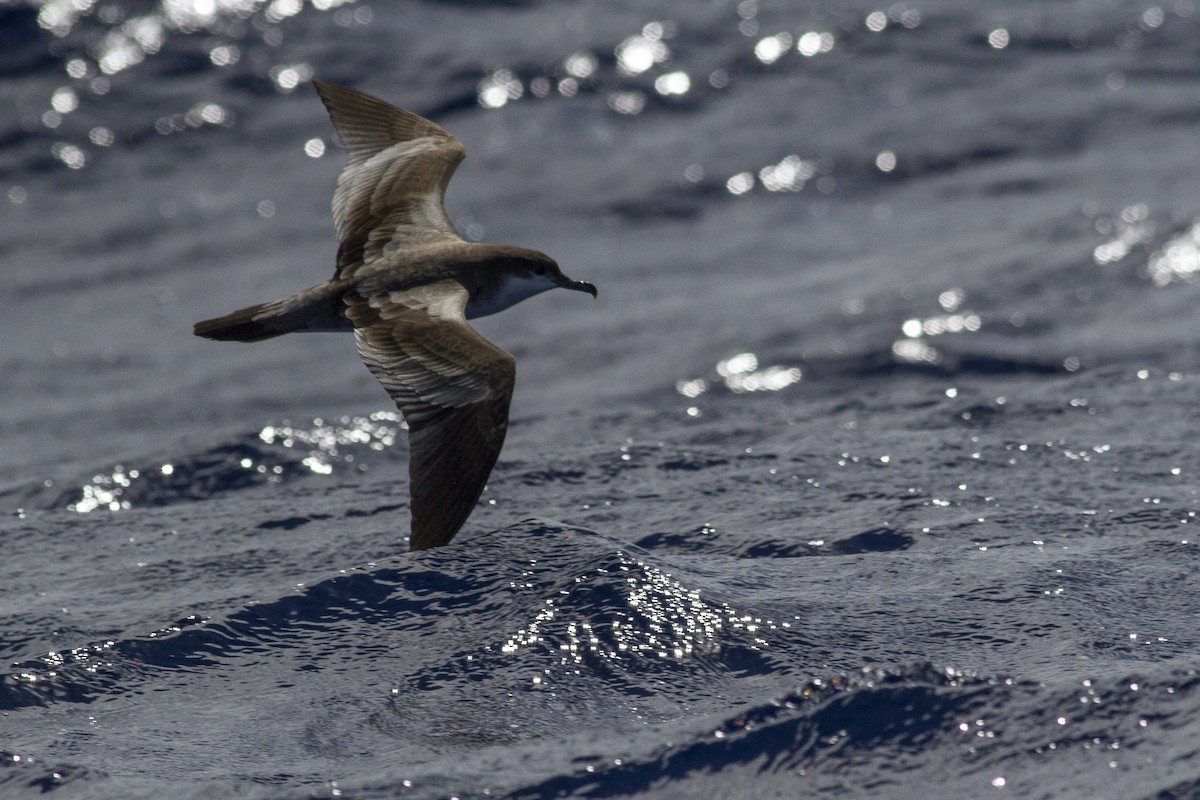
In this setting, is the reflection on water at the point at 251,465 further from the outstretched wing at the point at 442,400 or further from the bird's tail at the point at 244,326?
the outstretched wing at the point at 442,400

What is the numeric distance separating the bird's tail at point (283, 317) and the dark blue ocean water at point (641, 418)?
1.18 metres

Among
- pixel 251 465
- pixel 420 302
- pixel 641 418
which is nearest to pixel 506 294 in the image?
pixel 420 302

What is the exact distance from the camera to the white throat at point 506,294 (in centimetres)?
761

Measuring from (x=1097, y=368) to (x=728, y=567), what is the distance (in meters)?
4.92

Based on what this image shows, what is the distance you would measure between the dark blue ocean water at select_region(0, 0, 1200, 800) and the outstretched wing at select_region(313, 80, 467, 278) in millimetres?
1546

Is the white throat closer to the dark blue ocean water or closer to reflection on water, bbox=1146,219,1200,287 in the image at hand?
the dark blue ocean water

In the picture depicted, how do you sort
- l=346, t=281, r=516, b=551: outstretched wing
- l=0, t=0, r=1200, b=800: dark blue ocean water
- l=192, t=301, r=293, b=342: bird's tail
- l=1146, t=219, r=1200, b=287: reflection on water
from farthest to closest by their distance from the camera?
l=1146, t=219, r=1200, b=287: reflection on water < l=192, t=301, r=293, b=342: bird's tail < l=346, t=281, r=516, b=551: outstretched wing < l=0, t=0, r=1200, b=800: dark blue ocean water

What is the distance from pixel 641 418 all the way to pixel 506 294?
2967mm

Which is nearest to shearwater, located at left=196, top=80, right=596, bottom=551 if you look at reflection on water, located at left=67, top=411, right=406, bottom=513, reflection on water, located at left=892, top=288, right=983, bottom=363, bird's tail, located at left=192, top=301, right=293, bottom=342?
bird's tail, located at left=192, top=301, right=293, bottom=342

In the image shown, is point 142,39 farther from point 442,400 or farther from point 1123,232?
point 442,400

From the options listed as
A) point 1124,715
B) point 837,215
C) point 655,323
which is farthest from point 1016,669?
point 837,215

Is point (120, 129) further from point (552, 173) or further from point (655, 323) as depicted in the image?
point (655, 323)

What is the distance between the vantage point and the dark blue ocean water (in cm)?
548

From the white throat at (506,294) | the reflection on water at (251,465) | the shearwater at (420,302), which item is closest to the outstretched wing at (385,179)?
the shearwater at (420,302)
